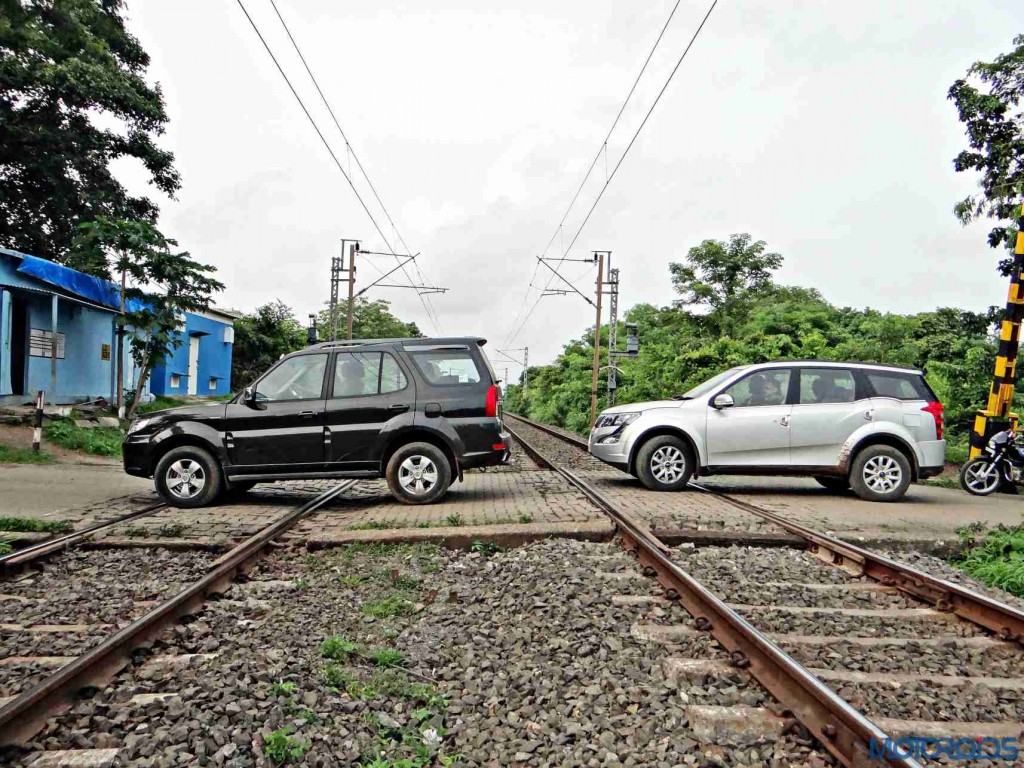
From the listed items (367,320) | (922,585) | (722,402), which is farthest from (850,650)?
(367,320)

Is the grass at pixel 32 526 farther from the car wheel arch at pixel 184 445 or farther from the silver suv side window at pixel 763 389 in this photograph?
the silver suv side window at pixel 763 389

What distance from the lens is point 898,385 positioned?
395 inches

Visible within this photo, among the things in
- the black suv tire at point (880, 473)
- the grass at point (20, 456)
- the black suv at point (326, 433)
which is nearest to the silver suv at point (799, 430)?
the black suv tire at point (880, 473)

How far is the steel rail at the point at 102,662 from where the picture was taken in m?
3.00

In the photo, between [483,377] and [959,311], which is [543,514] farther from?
[959,311]

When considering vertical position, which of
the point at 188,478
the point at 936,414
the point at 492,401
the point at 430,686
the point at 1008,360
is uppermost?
the point at 1008,360

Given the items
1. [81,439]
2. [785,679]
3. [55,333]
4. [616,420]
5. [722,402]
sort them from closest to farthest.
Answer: [785,679]
[722,402]
[616,420]
[81,439]
[55,333]

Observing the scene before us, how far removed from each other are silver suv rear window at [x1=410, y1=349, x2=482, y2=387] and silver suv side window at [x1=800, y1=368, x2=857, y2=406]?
13.9 ft

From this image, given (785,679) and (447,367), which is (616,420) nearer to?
(447,367)

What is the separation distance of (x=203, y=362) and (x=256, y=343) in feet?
20.5

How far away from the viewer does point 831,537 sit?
22.3ft

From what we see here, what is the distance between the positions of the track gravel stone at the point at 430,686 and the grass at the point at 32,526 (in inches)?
120

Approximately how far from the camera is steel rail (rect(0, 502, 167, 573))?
5.63 metres

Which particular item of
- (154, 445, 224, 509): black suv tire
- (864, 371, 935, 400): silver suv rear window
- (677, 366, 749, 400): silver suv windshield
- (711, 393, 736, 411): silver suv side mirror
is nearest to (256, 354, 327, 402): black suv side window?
(154, 445, 224, 509): black suv tire
